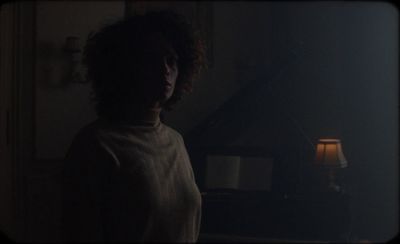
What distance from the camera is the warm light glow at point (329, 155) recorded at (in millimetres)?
1582

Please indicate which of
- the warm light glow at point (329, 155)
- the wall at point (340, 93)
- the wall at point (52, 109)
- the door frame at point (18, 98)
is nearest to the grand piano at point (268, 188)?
the warm light glow at point (329, 155)

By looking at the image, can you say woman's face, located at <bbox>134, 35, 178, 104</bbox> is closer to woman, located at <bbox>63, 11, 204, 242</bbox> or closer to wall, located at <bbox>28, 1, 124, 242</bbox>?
woman, located at <bbox>63, 11, 204, 242</bbox>

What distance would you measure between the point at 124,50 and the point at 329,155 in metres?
1.13

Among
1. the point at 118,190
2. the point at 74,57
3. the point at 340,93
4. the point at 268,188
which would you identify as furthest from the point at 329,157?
the point at 118,190

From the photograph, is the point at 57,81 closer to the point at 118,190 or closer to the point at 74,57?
the point at 74,57

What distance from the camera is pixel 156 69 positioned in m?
0.58

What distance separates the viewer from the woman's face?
0.58 meters

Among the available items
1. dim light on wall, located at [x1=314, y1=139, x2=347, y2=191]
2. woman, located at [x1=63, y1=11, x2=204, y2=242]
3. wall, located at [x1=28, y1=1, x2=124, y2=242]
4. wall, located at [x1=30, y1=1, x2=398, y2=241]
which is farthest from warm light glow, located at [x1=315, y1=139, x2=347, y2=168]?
woman, located at [x1=63, y1=11, x2=204, y2=242]

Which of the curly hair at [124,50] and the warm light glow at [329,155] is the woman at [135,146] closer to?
the curly hair at [124,50]

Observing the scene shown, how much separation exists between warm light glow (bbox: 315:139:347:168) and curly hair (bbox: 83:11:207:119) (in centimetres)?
104

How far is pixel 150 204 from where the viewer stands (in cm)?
55

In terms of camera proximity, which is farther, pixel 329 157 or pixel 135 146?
pixel 329 157

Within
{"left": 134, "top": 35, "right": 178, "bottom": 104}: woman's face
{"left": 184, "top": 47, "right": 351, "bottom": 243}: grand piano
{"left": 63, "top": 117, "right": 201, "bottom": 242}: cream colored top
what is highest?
{"left": 134, "top": 35, "right": 178, "bottom": 104}: woman's face

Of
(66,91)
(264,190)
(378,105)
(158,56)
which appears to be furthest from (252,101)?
(158,56)
